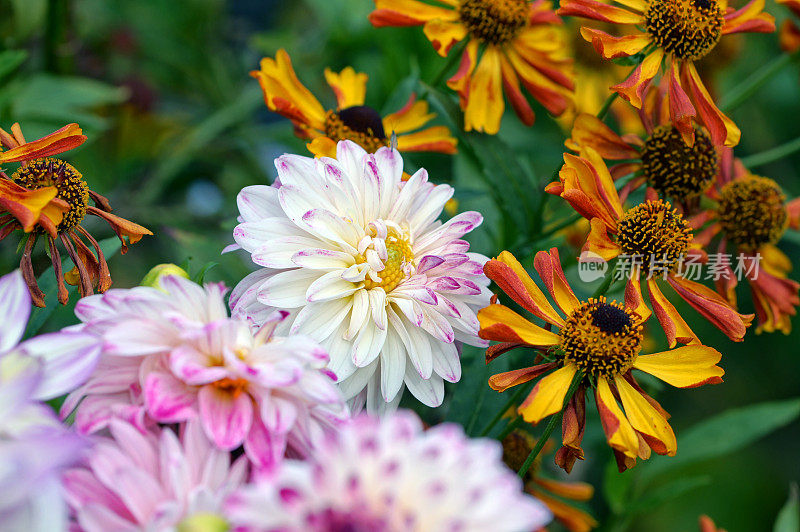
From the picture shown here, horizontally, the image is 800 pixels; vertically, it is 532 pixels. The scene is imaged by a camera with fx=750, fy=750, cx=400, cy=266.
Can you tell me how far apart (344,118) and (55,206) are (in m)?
0.24

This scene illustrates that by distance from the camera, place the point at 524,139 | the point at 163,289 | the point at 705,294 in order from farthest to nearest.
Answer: the point at 524,139 → the point at 705,294 → the point at 163,289

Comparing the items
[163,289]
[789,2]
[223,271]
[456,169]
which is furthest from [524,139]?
[163,289]

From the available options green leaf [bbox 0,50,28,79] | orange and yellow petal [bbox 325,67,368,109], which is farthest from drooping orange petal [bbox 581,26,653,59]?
green leaf [bbox 0,50,28,79]

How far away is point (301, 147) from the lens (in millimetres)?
839

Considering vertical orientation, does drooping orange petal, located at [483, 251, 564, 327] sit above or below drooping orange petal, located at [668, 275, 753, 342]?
above

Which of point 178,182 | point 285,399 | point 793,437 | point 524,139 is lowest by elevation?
point 793,437

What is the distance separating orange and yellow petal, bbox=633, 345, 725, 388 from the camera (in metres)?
0.48

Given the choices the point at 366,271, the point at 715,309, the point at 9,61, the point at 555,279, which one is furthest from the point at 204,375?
the point at 9,61

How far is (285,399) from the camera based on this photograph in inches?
14.4

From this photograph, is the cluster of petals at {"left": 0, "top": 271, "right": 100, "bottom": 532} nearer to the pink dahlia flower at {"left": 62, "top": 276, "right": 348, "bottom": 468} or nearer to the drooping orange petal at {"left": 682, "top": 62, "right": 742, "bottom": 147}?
the pink dahlia flower at {"left": 62, "top": 276, "right": 348, "bottom": 468}

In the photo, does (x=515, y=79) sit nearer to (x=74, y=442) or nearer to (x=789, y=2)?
(x=789, y=2)

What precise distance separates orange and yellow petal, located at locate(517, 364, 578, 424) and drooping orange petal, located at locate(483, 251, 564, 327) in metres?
0.04

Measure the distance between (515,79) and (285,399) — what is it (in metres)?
0.42

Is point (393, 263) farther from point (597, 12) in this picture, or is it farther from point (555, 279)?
point (597, 12)
